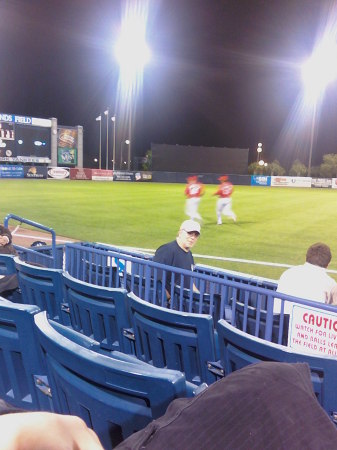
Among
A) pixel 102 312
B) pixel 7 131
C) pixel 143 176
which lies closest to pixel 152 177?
pixel 143 176

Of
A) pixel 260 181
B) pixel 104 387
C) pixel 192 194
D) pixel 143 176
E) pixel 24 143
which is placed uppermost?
pixel 24 143

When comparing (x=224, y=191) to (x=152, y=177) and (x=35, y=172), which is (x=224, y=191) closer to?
(x=35, y=172)

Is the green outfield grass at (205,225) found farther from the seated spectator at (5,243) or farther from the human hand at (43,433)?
the human hand at (43,433)

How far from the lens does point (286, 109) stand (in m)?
76.4

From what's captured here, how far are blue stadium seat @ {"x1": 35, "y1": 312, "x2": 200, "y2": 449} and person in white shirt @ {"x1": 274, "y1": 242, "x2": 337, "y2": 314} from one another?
106 inches

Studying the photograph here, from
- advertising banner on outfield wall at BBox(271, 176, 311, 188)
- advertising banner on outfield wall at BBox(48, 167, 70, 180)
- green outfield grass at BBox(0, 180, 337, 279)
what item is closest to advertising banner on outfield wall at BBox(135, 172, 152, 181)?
advertising banner on outfield wall at BBox(48, 167, 70, 180)

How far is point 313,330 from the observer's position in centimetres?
336

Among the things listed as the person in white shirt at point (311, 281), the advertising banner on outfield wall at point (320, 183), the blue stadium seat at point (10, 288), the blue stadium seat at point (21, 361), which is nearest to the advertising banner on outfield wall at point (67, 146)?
the advertising banner on outfield wall at point (320, 183)

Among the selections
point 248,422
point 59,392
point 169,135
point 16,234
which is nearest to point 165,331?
point 59,392

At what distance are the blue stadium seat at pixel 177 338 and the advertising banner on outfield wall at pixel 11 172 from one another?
4567 centimetres

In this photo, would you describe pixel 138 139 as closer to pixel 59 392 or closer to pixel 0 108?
pixel 0 108

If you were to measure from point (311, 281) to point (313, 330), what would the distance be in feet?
3.20

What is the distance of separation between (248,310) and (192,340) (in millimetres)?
1465

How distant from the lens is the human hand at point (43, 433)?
89 cm
